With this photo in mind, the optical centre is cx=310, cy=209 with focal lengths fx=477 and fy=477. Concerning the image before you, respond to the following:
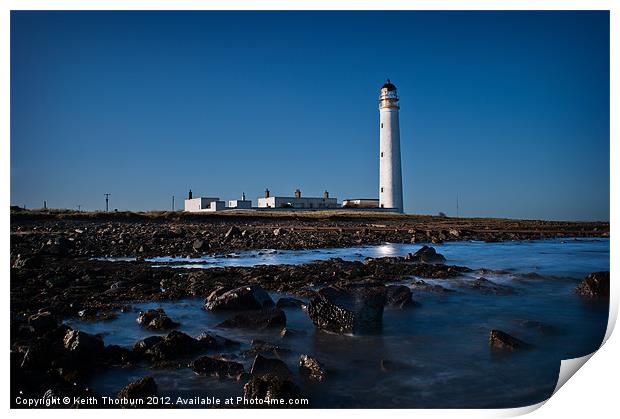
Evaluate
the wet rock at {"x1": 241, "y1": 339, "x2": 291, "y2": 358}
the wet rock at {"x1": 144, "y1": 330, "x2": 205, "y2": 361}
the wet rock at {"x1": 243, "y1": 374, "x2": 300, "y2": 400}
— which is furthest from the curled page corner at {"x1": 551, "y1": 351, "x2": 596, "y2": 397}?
the wet rock at {"x1": 144, "y1": 330, "x2": 205, "y2": 361}

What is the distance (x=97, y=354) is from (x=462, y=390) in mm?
3018

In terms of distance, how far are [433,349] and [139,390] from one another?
2.70 m

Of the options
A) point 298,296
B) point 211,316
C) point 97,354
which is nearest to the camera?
point 97,354

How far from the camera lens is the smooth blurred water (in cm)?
360

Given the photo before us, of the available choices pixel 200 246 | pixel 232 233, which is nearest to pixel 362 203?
pixel 232 233

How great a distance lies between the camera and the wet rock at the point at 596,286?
7.04m

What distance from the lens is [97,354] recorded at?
408 centimetres

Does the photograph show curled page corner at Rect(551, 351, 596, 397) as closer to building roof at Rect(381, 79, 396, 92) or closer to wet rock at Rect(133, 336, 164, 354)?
wet rock at Rect(133, 336, 164, 354)

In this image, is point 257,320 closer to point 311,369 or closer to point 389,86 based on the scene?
point 311,369

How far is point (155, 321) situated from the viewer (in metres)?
5.22

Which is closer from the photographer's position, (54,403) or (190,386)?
(54,403)
